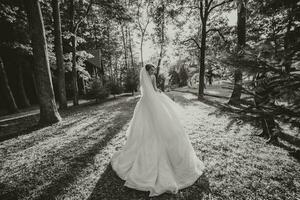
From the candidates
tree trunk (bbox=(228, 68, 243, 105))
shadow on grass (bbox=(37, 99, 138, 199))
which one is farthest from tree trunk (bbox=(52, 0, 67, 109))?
tree trunk (bbox=(228, 68, 243, 105))

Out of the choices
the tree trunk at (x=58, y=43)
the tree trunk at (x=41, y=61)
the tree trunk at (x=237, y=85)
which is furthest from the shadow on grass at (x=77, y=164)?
the tree trunk at (x=58, y=43)

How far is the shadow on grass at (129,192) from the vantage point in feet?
11.1

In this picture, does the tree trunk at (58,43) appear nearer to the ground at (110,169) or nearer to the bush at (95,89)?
the bush at (95,89)

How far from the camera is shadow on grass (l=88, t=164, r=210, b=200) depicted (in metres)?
3.40

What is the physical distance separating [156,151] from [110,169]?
4.73ft

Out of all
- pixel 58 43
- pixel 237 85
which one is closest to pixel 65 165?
pixel 237 85

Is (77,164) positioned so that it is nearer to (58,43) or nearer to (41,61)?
(41,61)

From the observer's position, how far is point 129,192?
11.7 ft

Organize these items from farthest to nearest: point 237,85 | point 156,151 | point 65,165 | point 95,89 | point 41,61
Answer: point 95,89
point 41,61
point 65,165
point 156,151
point 237,85

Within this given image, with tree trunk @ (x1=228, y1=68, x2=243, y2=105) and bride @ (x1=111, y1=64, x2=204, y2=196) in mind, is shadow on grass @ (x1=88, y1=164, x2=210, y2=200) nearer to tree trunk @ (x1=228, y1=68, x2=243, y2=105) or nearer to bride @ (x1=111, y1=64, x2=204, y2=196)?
bride @ (x1=111, y1=64, x2=204, y2=196)

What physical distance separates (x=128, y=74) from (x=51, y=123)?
14475 millimetres

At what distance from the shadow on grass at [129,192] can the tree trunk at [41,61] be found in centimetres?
681

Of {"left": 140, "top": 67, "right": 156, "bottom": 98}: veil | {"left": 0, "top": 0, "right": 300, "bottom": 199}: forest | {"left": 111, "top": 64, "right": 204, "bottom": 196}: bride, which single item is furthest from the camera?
{"left": 140, "top": 67, "right": 156, "bottom": 98}: veil

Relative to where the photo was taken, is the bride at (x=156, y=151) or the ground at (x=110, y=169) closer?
the ground at (x=110, y=169)
